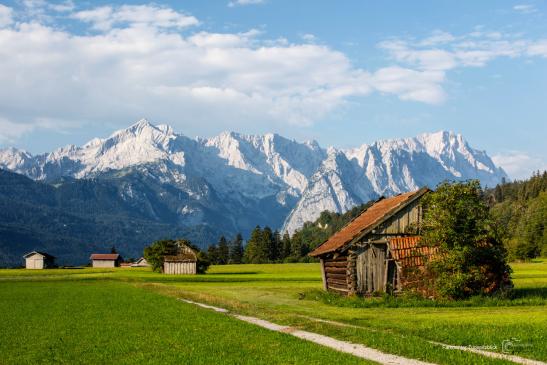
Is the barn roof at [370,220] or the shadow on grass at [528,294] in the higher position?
the barn roof at [370,220]

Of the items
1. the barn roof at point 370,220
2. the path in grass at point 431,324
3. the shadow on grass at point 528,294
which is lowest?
the shadow on grass at point 528,294

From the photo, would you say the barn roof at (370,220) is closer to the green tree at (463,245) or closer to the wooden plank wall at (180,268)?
the green tree at (463,245)

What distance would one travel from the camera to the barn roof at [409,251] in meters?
43.8

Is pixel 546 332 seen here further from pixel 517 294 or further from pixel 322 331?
pixel 517 294

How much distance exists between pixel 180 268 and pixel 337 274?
80.0m

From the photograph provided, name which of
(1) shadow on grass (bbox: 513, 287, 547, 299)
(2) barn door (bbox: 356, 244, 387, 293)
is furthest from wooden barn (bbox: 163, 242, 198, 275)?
(1) shadow on grass (bbox: 513, 287, 547, 299)

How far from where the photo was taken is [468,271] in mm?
40750

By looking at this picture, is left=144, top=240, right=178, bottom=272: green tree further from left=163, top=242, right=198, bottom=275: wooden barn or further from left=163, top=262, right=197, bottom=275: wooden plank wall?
left=163, top=262, right=197, bottom=275: wooden plank wall

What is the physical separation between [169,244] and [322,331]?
4323 inches

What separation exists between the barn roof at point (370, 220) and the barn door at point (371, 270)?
1.55m

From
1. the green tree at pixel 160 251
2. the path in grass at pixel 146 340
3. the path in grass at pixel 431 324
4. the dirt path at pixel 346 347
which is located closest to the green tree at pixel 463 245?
the path in grass at pixel 431 324

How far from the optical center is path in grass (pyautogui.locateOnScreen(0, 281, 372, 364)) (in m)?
20.5

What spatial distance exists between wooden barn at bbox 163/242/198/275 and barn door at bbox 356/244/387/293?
271ft

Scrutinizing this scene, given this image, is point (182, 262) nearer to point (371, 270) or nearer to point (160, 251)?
point (160, 251)
